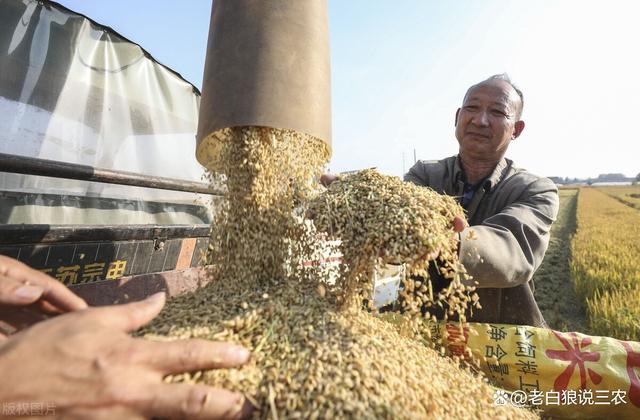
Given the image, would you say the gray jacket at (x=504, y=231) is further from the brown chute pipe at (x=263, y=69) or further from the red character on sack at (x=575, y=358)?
the brown chute pipe at (x=263, y=69)

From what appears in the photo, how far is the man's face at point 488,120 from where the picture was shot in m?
3.15

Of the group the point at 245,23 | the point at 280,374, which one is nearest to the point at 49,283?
the point at 280,374

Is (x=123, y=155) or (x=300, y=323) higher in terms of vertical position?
(x=123, y=155)

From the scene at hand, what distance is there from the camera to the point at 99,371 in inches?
42.1

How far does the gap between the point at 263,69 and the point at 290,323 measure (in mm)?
1446

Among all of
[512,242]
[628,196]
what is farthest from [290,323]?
[628,196]

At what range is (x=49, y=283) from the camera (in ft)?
4.73

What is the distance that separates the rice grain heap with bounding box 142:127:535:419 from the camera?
1.38m

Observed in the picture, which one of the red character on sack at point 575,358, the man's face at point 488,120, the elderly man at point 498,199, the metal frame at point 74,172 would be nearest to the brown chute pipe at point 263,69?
the metal frame at point 74,172

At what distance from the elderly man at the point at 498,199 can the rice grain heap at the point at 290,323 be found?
0.65 meters

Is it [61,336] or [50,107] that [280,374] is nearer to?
[61,336]

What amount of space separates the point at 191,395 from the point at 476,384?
5.06 feet

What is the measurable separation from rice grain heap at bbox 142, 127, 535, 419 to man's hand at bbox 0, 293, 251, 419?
0.17 metres

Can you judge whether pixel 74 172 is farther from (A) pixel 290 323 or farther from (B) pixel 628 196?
(B) pixel 628 196
